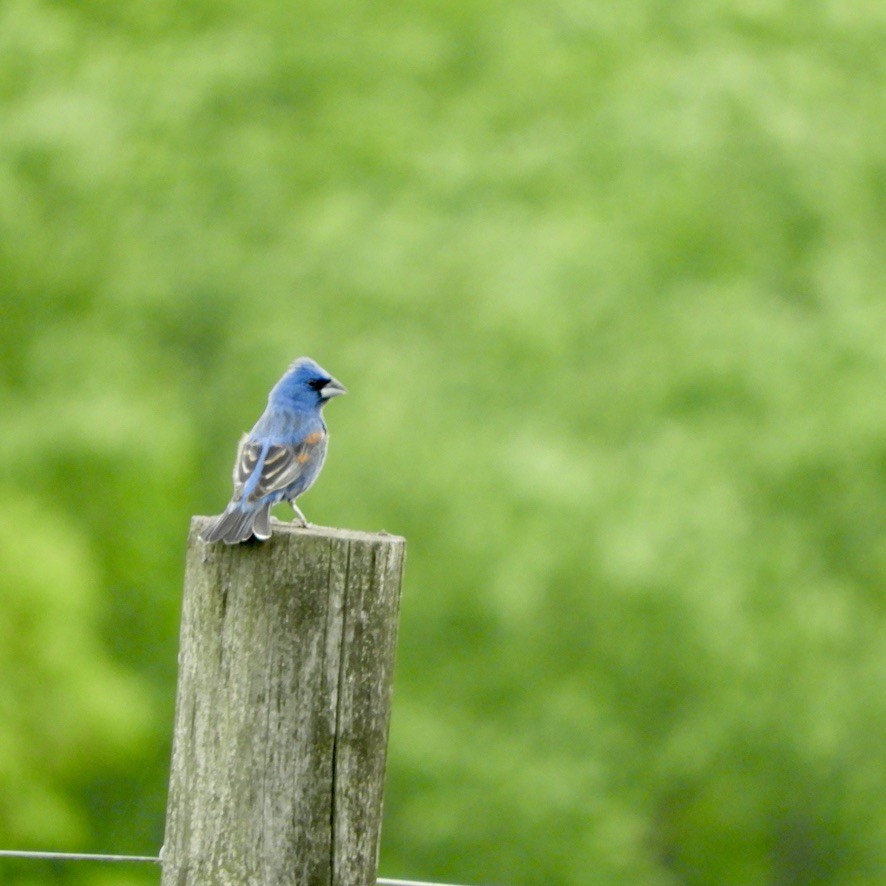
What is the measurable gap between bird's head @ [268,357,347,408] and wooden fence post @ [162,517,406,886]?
2217 millimetres

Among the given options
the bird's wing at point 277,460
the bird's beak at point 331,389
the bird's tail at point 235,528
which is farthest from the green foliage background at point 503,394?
the bird's tail at point 235,528

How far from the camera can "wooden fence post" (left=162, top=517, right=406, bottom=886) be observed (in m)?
2.62

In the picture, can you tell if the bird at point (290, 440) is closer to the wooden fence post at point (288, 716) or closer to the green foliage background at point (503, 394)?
the wooden fence post at point (288, 716)

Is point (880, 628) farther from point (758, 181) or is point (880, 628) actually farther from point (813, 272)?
point (758, 181)

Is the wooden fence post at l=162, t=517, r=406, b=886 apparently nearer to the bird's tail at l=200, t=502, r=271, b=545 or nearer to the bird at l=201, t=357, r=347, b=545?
the bird's tail at l=200, t=502, r=271, b=545

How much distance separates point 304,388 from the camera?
4926 millimetres

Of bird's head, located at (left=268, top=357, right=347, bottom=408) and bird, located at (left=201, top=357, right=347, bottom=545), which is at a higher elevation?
bird's head, located at (left=268, top=357, right=347, bottom=408)

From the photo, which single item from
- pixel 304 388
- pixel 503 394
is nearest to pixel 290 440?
pixel 304 388

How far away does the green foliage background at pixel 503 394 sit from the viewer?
10.9 meters

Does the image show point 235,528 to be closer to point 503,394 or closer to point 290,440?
point 290,440

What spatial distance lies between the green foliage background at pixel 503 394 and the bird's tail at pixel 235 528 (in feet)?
26.4

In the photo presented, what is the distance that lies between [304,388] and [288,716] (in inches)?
95.0

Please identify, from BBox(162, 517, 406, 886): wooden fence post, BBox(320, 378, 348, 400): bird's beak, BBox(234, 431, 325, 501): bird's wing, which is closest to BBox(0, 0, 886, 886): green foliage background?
BBox(320, 378, 348, 400): bird's beak

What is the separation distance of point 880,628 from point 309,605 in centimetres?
939
